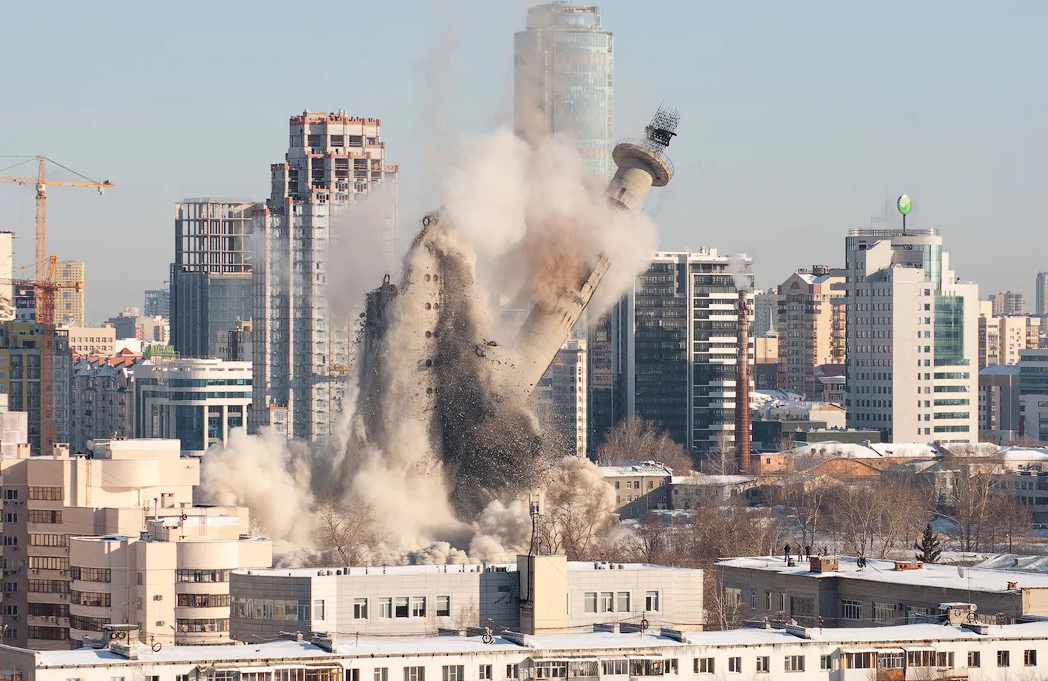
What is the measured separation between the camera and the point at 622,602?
6266cm

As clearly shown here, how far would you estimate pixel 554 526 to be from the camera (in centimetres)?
9306

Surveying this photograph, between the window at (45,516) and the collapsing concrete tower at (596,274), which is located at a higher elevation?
the collapsing concrete tower at (596,274)

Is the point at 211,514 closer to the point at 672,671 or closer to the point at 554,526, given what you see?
the point at 554,526

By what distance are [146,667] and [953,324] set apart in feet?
470

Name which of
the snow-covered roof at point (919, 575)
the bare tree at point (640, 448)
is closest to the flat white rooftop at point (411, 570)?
the snow-covered roof at point (919, 575)

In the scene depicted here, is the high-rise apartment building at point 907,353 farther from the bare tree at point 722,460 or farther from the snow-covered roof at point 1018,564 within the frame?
the snow-covered roof at point 1018,564

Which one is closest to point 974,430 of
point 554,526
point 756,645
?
point 554,526

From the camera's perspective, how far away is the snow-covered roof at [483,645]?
157 feet

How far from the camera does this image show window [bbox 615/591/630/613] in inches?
2459

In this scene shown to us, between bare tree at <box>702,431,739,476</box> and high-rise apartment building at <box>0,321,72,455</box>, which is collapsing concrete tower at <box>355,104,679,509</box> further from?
high-rise apartment building at <box>0,321,72,455</box>

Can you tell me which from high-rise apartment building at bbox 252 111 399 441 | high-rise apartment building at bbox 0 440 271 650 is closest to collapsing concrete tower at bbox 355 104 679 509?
high-rise apartment building at bbox 0 440 271 650

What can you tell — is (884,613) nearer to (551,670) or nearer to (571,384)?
(551,670)

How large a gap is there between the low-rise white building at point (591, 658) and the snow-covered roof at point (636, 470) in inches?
3735

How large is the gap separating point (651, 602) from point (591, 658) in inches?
545
